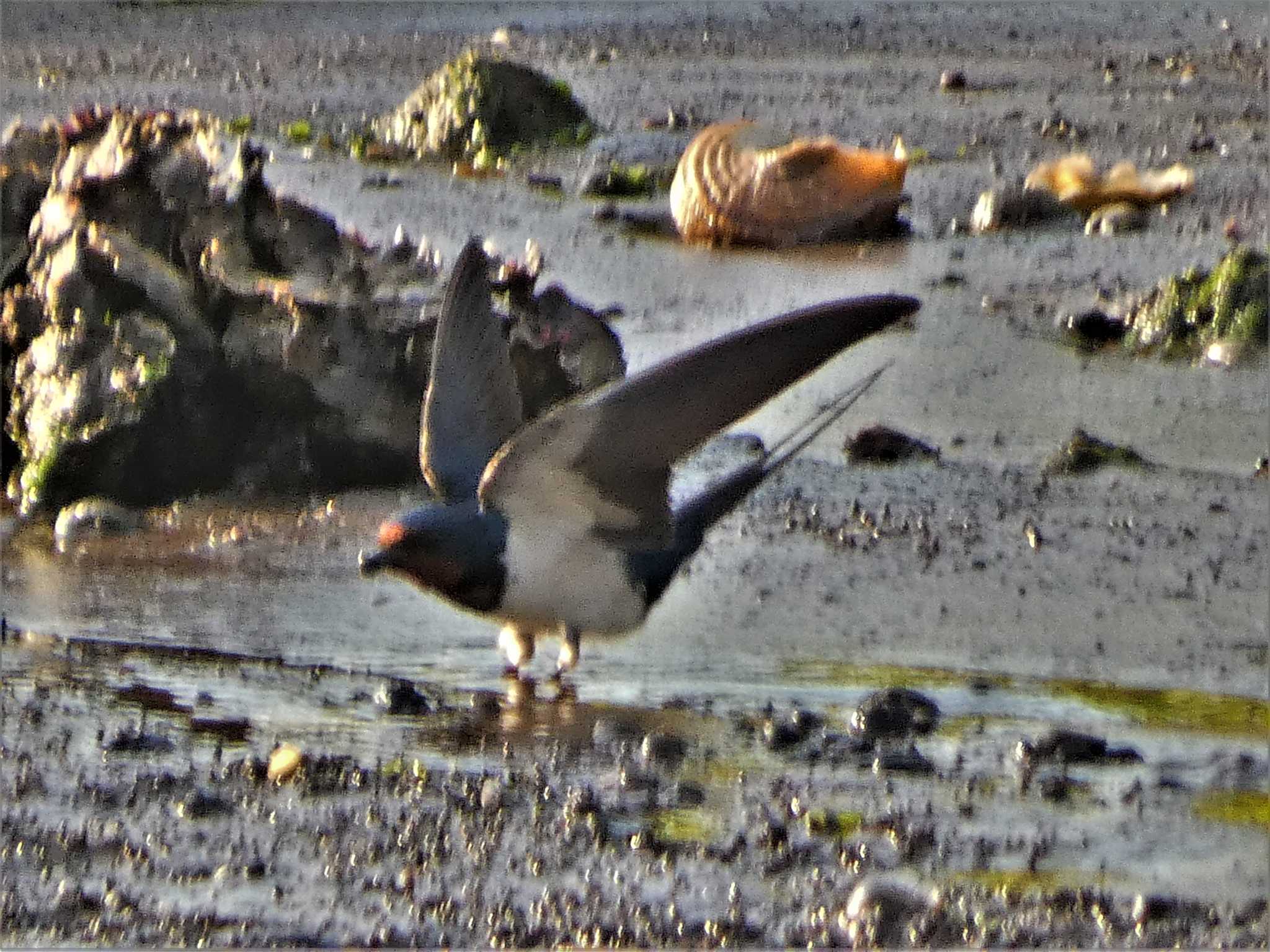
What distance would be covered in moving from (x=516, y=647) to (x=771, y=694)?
760 mm

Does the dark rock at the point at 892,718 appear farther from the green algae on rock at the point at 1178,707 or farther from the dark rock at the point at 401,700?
the dark rock at the point at 401,700

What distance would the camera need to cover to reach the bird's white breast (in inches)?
185

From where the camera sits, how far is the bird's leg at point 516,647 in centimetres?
471

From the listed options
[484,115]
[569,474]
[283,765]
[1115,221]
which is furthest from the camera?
[484,115]

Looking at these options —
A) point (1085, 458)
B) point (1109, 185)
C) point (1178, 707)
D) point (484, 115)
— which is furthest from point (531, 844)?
point (484, 115)

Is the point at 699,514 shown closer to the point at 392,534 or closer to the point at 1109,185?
the point at 392,534

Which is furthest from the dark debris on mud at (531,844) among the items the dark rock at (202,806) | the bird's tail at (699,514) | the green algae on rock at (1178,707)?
the bird's tail at (699,514)

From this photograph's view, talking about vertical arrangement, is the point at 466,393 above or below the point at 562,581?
above

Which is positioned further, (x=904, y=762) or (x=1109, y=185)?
(x=1109, y=185)

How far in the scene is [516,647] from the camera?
475 cm

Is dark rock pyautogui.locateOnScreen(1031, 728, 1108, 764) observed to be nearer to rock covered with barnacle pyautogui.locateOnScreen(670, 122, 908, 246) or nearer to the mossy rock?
the mossy rock

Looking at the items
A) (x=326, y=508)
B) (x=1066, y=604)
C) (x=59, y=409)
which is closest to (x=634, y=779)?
(x=1066, y=604)

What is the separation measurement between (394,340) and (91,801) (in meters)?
2.50

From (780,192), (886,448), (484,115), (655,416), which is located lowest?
(655,416)
